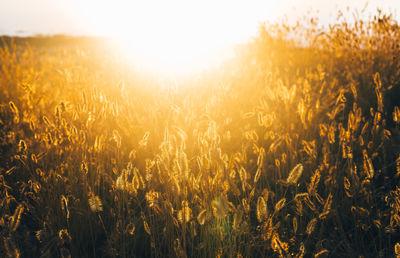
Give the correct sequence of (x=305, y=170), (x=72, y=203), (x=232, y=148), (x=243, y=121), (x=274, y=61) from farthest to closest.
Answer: (x=274, y=61)
(x=243, y=121)
(x=232, y=148)
(x=305, y=170)
(x=72, y=203)

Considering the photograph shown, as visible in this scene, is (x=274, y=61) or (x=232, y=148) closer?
(x=232, y=148)

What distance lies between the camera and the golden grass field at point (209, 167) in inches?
47.3

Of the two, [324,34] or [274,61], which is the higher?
[324,34]

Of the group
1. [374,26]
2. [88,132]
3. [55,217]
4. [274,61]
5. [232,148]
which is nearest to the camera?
[55,217]

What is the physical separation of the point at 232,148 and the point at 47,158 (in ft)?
4.01

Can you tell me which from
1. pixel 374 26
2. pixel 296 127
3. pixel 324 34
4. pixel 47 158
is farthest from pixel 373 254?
pixel 324 34

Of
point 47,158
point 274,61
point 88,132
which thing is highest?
point 274,61

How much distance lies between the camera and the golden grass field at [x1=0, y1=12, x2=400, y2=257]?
1.20 meters

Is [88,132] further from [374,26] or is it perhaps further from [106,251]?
[374,26]

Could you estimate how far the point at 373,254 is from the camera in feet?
4.77

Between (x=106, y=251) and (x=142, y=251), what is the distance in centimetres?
17

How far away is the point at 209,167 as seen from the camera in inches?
44.1

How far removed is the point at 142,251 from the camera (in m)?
1.49

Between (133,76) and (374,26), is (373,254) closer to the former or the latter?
(374,26)
